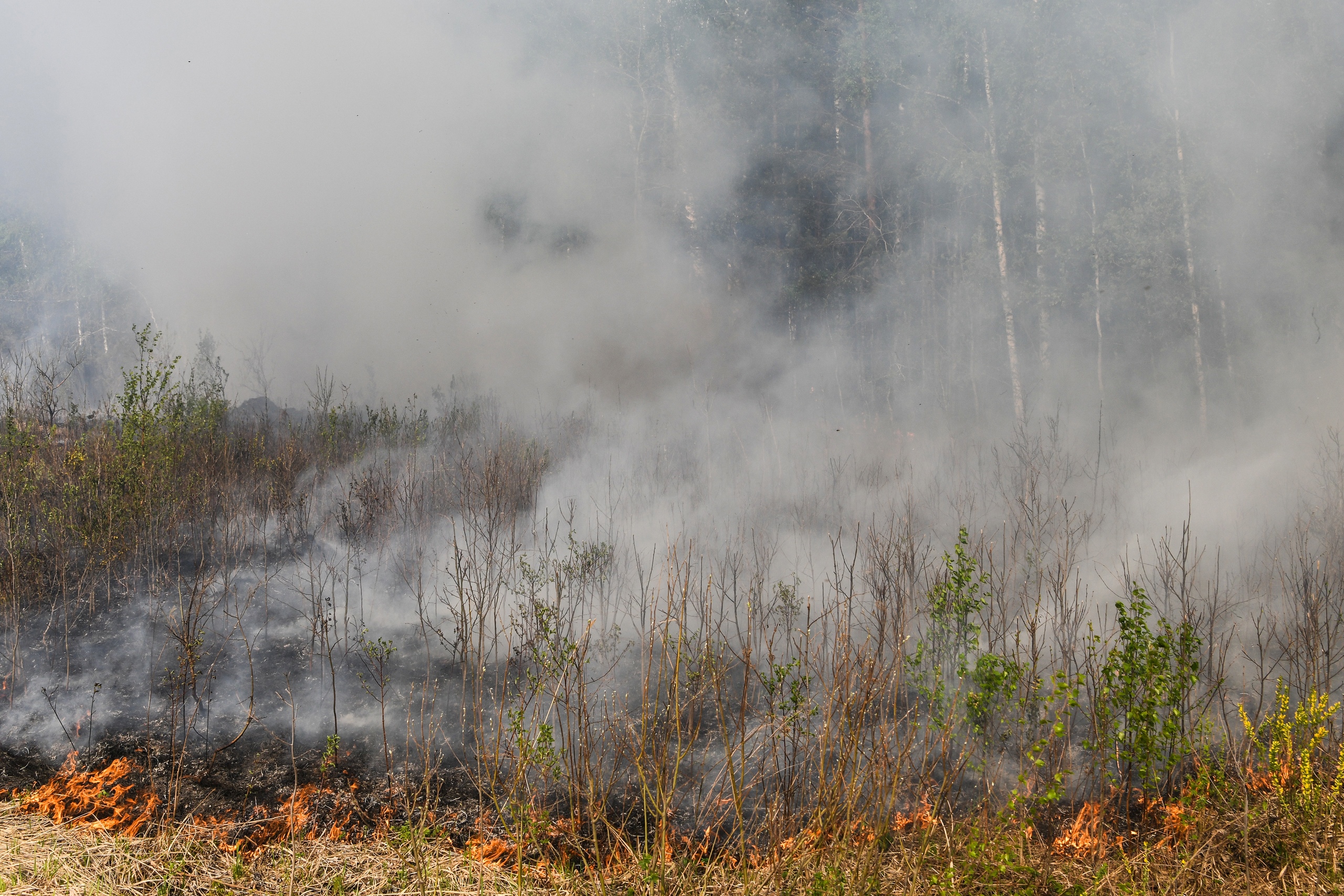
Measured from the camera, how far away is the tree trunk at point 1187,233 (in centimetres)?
1359

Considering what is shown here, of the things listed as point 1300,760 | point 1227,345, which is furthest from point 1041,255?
point 1300,760

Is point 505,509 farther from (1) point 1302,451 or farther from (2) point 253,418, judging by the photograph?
(1) point 1302,451

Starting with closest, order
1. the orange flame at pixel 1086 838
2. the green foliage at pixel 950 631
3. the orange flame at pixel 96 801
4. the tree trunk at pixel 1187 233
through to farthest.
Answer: the orange flame at pixel 1086 838, the orange flame at pixel 96 801, the green foliage at pixel 950 631, the tree trunk at pixel 1187 233

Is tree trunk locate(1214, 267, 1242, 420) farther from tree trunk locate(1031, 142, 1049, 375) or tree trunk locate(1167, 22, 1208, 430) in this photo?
→ tree trunk locate(1031, 142, 1049, 375)

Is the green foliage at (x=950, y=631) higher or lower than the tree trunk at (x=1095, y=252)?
lower

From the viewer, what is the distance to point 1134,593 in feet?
13.2

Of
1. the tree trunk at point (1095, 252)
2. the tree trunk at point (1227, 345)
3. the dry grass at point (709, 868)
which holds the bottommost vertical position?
the dry grass at point (709, 868)

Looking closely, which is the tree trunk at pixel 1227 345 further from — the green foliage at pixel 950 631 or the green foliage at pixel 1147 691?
the green foliage at pixel 1147 691

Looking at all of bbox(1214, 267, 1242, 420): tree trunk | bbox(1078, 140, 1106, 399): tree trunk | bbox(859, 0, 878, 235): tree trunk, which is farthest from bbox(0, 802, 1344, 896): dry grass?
bbox(1214, 267, 1242, 420): tree trunk

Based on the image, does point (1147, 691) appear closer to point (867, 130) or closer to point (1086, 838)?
point (1086, 838)

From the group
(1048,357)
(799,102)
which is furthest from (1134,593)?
(799,102)

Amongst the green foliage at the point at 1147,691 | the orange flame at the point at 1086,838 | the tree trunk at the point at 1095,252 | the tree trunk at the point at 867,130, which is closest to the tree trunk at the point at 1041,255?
the tree trunk at the point at 1095,252

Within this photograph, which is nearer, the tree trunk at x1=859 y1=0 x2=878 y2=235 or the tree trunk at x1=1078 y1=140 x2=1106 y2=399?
the tree trunk at x1=1078 y1=140 x2=1106 y2=399

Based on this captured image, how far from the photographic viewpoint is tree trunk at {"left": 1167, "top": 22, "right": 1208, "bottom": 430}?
13.6 metres
